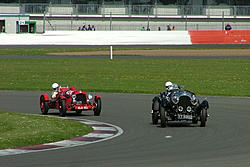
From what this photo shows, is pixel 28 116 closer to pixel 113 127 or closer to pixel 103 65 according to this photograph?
pixel 113 127

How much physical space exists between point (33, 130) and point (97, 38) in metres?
50.2

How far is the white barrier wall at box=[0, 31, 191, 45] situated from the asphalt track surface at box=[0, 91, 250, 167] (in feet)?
145

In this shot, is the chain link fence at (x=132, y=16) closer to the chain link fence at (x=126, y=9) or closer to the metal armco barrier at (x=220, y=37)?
the chain link fence at (x=126, y=9)

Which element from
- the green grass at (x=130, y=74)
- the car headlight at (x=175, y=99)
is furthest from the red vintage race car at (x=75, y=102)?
the green grass at (x=130, y=74)

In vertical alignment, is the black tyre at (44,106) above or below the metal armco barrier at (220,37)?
below

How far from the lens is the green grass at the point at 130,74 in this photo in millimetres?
30531

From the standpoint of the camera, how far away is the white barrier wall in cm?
6419

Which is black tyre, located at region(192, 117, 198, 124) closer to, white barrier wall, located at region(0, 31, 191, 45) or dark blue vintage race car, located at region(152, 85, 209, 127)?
dark blue vintage race car, located at region(152, 85, 209, 127)

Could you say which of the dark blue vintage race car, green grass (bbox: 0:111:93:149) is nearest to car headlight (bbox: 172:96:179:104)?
the dark blue vintage race car

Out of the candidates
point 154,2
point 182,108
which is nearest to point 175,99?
point 182,108

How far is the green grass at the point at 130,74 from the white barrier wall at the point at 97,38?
512 inches

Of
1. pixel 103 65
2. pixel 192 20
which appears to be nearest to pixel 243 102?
pixel 103 65

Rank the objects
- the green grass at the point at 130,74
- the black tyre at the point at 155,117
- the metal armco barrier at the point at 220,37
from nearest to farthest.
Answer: the black tyre at the point at 155,117 → the green grass at the point at 130,74 → the metal armco barrier at the point at 220,37

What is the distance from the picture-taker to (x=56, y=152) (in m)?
12.1
